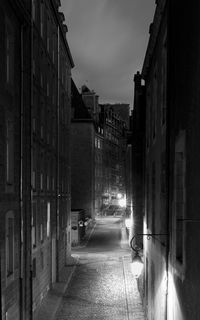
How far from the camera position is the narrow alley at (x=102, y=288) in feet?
73.6

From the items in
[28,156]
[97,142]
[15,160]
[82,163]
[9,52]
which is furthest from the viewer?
[97,142]

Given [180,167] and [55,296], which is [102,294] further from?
[180,167]

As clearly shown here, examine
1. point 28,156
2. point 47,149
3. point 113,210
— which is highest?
point 47,149

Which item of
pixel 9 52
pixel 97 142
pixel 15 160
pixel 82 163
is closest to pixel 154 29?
pixel 9 52

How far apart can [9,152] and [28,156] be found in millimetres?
2769

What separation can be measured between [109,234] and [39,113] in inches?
1331

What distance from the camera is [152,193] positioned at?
1802cm

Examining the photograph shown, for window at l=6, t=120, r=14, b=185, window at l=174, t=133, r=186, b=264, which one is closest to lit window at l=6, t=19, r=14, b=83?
window at l=6, t=120, r=14, b=185

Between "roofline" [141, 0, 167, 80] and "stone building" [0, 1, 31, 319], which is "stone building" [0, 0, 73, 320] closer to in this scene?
"stone building" [0, 1, 31, 319]

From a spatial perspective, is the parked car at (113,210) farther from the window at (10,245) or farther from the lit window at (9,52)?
the lit window at (9,52)

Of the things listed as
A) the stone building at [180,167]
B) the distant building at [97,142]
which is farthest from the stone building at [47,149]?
the distant building at [97,142]

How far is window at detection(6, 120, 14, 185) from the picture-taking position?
17656 millimetres

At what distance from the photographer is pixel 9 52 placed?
1792 cm

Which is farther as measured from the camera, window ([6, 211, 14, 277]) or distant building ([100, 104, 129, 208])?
distant building ([100, 104, 129, 208])
